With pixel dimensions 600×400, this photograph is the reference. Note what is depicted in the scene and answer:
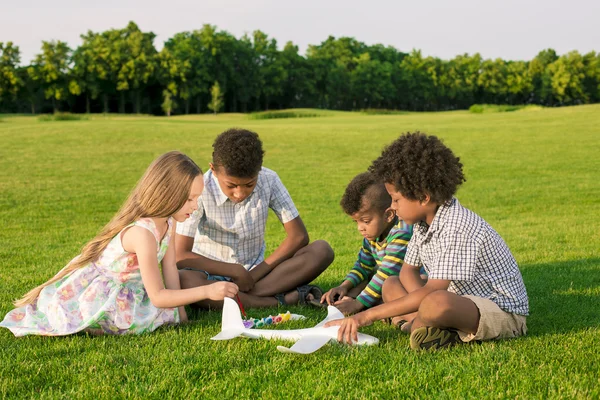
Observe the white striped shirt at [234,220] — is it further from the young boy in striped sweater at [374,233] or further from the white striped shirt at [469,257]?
the white striped shirt at [469,257]

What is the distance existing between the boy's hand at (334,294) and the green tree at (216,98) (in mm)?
61181

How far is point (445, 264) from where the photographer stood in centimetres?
384

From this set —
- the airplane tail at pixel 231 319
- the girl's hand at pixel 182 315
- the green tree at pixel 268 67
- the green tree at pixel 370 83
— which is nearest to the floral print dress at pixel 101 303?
the girl's hand at pixel 182 315

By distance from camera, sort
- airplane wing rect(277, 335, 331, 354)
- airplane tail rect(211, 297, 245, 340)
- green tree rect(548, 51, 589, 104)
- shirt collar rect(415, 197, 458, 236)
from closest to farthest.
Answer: airplane wing rect(277, 335, 331, 354) → shirt collar rect(415, 197, 458, 236) → airplane tail rect(211, 297, 245, 340) → green tree rect(548, 51, 589, 104)

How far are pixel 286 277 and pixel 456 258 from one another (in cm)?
206

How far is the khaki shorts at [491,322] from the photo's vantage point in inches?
152

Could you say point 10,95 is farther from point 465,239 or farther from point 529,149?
point 465,239

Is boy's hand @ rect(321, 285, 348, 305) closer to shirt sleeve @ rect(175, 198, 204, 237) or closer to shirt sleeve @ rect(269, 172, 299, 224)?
shirt sleeve @ rect(269, 172, 299, 224)

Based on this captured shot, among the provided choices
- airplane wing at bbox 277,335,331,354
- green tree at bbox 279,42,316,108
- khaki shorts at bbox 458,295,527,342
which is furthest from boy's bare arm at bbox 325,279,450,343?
Answer: green tree at bbox 279,42,316,108

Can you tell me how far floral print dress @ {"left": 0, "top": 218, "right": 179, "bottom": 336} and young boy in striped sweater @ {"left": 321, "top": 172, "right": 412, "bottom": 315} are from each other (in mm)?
1391

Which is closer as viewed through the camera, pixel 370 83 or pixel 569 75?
pixel 569 75

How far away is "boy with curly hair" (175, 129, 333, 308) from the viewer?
528 centimetres

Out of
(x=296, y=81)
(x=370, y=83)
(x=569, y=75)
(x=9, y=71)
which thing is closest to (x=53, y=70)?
(x=9, y=71)

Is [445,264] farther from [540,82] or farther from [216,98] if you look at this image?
[540,82]
